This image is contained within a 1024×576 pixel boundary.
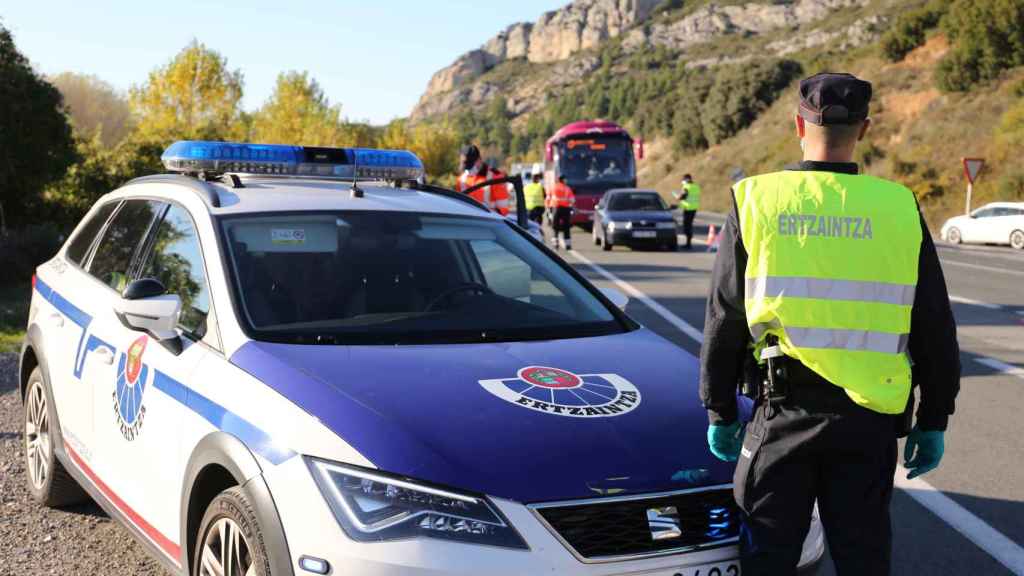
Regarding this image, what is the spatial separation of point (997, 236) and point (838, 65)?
41211mm

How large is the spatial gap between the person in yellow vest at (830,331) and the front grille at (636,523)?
0.17 m

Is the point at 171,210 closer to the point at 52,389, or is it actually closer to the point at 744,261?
the point at 52,389

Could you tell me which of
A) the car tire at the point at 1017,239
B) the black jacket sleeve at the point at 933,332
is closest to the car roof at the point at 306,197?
the black jacket sleeve at the point at 933,332

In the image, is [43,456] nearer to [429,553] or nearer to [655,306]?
[429,553]

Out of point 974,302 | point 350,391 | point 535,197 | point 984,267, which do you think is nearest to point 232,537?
point 350,391

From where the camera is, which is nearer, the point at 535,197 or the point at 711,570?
the point at 711,570

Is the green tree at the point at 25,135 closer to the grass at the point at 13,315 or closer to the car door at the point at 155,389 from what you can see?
the grass at the point at 13,315

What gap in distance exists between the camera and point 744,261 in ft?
9.02

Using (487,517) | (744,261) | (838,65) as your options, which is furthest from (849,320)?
(838,65)

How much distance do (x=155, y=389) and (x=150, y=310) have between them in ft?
0.94

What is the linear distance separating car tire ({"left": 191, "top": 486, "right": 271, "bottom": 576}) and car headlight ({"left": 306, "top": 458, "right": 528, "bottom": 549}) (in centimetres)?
29

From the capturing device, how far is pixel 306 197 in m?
4.38

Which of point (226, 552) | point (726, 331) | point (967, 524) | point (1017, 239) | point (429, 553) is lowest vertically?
point (1017, 239)

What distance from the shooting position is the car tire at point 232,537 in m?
2.88
